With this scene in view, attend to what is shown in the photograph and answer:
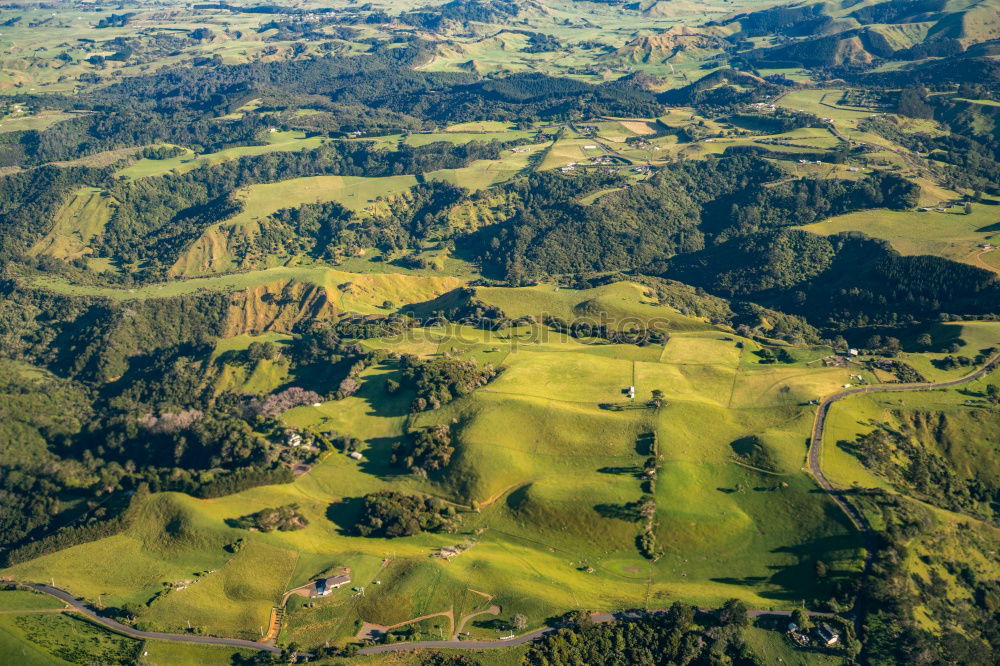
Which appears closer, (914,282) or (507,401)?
(507,401)

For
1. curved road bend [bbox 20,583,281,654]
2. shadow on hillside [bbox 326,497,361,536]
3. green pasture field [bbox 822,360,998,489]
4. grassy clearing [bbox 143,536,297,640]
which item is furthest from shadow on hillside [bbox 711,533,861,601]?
curved road bend [bbox 20,583,281,654]

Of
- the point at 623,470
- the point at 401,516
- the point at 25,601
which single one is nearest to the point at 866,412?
the point at 623,470

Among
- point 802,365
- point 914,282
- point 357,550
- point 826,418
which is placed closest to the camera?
point 357,550

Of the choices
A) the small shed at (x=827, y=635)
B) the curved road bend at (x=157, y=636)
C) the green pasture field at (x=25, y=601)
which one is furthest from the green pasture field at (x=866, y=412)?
the green pasture field at (x=25, y=601)

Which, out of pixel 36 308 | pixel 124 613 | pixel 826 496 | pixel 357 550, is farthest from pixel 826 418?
pixel 36 308

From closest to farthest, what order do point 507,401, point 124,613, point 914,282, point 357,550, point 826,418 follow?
point 124,613
point 357,550
point 826,418
point 507,401
point 914,282

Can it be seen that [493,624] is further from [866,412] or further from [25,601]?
[866,412]

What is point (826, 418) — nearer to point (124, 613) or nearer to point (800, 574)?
point (800, 574)

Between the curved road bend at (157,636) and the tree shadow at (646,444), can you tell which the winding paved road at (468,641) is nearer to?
the curved road bend at (157,636)
